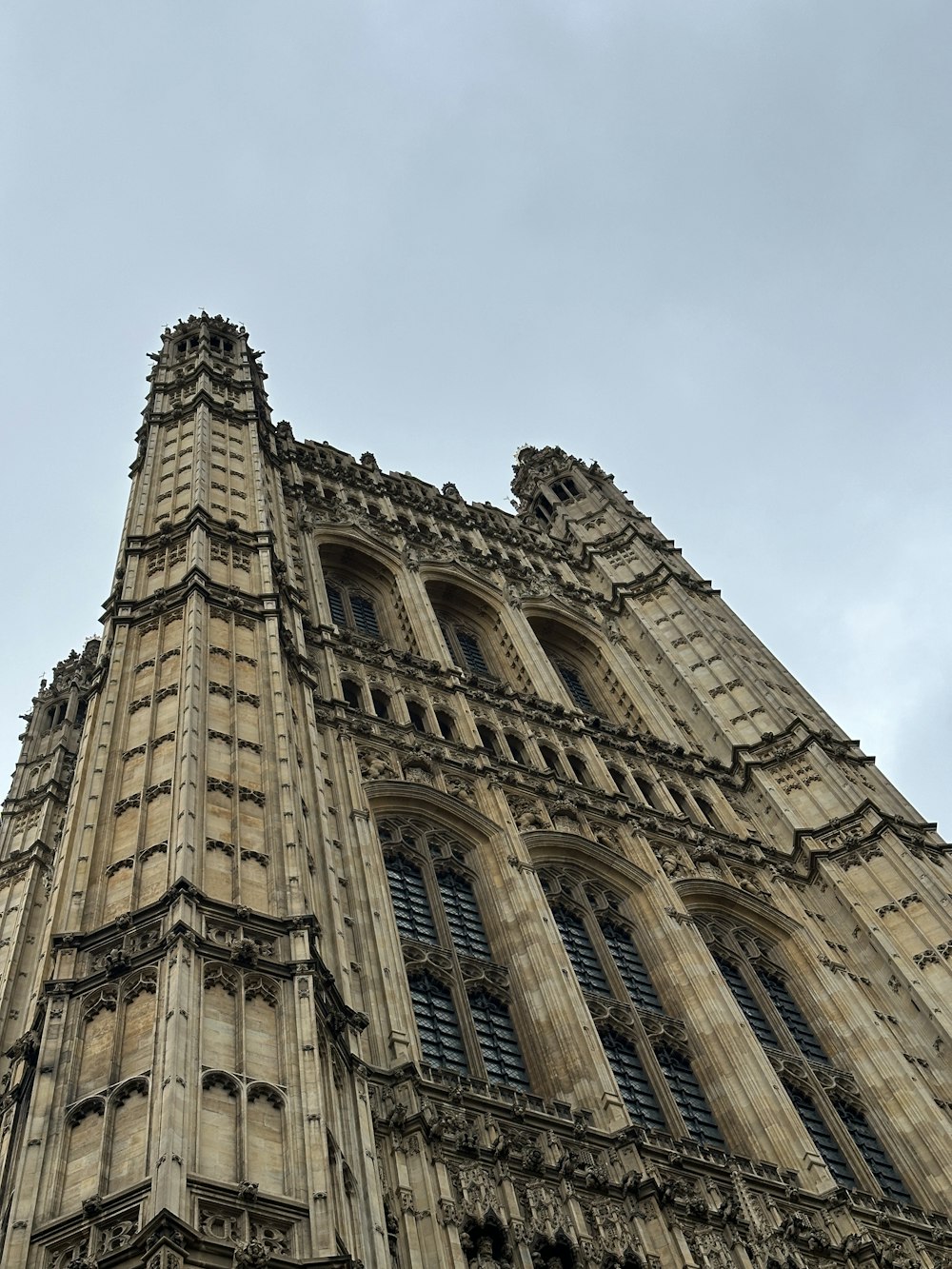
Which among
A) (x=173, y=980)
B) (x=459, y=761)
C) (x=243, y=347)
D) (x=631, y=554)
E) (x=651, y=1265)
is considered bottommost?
(x=651, y=1265)

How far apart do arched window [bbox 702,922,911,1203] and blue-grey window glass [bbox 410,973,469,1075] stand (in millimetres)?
4965

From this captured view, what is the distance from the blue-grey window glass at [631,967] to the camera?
70.8 feet

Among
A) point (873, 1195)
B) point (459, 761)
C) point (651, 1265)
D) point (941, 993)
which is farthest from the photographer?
point (459, 761)

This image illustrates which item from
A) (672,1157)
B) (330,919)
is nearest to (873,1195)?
(672,1157)

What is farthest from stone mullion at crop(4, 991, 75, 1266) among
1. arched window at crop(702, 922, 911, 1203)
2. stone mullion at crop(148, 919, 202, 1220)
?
arched window at crop(702, 922, 911, 1203)

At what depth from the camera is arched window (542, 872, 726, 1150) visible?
1920 cm

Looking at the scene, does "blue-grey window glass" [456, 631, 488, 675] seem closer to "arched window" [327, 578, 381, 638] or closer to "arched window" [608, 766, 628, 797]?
"arched window" [327, 578, 381, 638]

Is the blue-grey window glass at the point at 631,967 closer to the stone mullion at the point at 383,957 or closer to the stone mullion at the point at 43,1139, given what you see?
the stone mullion at the point at 383,957

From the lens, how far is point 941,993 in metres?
23.0

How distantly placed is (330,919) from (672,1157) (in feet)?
15.6

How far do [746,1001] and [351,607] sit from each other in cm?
1352

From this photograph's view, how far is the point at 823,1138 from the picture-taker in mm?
20250

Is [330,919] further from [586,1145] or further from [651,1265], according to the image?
[651,1265]

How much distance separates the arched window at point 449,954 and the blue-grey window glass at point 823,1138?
4327mm
